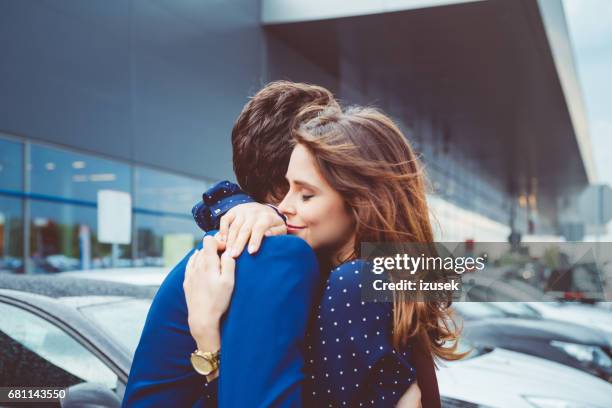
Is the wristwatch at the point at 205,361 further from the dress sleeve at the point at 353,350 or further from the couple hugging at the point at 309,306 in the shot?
the dress sleeve at the point at 353,350

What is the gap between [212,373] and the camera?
129cm

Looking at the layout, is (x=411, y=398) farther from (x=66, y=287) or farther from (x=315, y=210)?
(x=66, y=287)

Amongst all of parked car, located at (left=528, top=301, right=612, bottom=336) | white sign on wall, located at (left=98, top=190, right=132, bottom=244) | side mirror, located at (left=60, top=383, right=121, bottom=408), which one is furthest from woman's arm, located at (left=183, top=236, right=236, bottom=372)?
parked car, located at (left=528, top=301, right=612, bottom=336)

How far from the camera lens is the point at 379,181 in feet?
4.43

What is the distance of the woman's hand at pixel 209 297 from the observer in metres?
1.24

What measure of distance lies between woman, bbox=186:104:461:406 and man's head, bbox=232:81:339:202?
0.26 metres

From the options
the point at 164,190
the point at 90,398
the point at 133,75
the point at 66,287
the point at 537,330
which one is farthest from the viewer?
the point at 164,190

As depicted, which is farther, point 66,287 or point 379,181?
point 66,287

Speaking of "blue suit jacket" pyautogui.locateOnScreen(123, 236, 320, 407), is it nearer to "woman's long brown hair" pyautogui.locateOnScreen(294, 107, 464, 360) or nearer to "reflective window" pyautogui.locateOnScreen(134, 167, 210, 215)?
"woman's long brown hair" pyautogui.locateOnScreen(294, 107, 464, 360)

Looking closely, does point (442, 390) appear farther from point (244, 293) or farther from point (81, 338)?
point (244, 293)

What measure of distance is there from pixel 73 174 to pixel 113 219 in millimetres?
2888

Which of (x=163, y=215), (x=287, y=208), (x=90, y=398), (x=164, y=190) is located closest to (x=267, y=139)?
(x=287, y=208)

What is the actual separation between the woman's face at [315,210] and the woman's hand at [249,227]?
44 mm

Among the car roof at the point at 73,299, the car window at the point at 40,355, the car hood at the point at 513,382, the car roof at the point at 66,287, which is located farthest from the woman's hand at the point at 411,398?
the car roof at the point at 66,287
